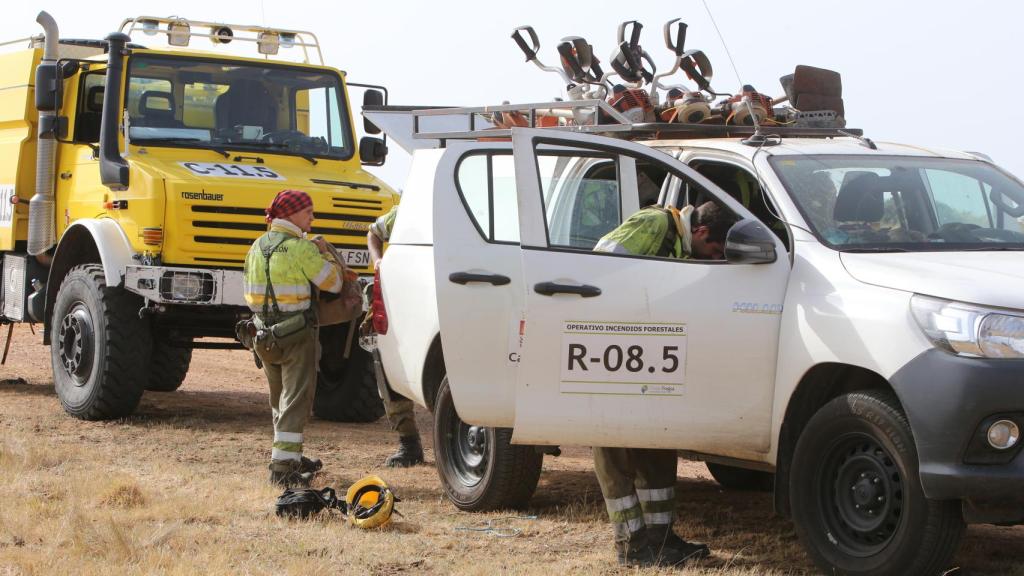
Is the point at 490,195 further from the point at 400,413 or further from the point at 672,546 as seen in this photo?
the point at 400,413

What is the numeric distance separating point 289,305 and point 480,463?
1.43 m

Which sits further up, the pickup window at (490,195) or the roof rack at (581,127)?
the roof rack at (581,127)

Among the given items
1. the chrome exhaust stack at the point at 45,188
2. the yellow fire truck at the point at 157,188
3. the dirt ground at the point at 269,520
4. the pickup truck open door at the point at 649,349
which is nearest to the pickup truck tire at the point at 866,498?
the pickup truck open door at the point at 649,349

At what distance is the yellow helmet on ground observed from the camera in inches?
271

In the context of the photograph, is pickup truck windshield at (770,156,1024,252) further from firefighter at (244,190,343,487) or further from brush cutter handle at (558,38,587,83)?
firefighter at (244,190,343,487)

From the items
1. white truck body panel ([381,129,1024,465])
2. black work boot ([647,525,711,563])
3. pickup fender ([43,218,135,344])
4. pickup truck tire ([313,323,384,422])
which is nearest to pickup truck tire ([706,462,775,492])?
black work boot ([647,525,711,563])

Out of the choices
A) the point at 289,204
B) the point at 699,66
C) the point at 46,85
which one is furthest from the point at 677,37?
the point at 46,85

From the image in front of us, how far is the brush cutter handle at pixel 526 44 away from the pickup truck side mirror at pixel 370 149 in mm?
2977

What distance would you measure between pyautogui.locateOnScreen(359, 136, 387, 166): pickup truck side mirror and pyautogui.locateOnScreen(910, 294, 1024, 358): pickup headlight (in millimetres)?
6958

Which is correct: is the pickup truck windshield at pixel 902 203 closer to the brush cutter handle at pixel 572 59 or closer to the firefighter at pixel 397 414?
the brush cutter handle at pixel 572 59

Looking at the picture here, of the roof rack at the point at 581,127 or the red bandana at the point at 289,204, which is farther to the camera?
the red bandana at the point at 289,204

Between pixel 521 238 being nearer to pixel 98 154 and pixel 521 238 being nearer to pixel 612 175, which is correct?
pixel 612 175

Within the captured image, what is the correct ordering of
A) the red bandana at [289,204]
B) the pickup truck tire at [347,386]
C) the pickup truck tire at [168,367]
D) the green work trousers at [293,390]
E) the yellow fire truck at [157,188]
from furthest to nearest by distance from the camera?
the pickup truck tire at [168,367] < the pickup truck tire at [347,386] < the yellow fire truck at [157,188] < the green work trousers at [293,390] < the red bandana at [289,204]

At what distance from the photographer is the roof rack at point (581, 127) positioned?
23.0 ft
